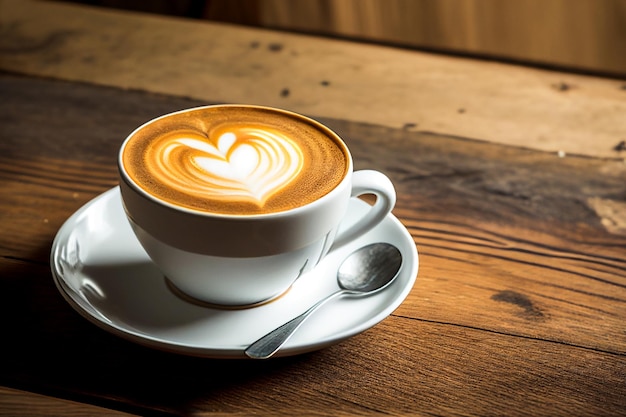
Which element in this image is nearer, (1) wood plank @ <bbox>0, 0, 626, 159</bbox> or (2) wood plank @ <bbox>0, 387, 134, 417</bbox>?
(2) wood plank @ <bbox>0, 387, 134, 417</bbox>

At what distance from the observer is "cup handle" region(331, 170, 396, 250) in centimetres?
64

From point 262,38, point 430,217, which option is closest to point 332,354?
point 430,217

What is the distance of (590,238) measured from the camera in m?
0.79

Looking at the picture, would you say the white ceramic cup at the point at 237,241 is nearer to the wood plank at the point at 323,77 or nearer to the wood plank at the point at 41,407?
the wood plank at the point at 41,407

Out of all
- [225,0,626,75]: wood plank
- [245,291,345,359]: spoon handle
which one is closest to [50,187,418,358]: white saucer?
[245,291,345,359]: spoon handle

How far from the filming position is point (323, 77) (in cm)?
112

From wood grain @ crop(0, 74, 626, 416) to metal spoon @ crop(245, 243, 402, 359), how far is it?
0.12 ft

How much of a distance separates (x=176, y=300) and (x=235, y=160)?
0.13m

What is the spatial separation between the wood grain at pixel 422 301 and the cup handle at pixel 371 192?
0.27 feet

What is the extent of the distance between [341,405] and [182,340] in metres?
0.13

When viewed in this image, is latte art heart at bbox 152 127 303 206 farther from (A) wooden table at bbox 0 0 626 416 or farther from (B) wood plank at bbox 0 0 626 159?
(B) wood plank at bbox 0 0 626 159

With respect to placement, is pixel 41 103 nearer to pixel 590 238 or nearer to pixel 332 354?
pixel 332 354

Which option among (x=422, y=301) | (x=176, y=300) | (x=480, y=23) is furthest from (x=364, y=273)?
(x=480, y=23)

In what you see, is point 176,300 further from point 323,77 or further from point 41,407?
point 323,77
